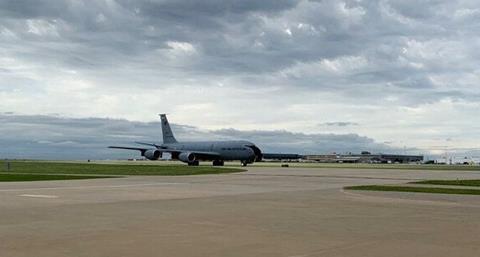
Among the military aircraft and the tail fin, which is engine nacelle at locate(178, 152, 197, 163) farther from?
the tail fin

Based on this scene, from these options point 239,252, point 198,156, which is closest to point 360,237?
point 239,252

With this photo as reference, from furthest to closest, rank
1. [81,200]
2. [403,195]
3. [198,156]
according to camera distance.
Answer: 1. [198,156]
2. [403,195]
3. [81,200]

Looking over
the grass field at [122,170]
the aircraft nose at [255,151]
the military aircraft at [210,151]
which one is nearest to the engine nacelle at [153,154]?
the military aircraft at [210,151]

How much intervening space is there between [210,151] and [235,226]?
69.3m

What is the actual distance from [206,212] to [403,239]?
6.03 m

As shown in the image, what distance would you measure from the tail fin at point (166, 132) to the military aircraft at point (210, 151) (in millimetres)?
3269

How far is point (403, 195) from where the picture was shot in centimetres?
2238

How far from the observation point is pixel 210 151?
268 ft

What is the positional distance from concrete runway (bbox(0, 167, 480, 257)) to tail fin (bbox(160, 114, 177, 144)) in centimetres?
7530

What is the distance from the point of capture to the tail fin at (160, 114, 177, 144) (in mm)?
95438

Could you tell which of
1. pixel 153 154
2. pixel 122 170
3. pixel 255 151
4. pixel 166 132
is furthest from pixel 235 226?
pixel 166 132

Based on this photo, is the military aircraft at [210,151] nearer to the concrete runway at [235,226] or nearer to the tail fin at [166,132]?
the tail fin at [166,132]

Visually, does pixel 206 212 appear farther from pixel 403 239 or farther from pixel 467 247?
pixel 467 247

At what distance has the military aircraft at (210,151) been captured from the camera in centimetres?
7825
